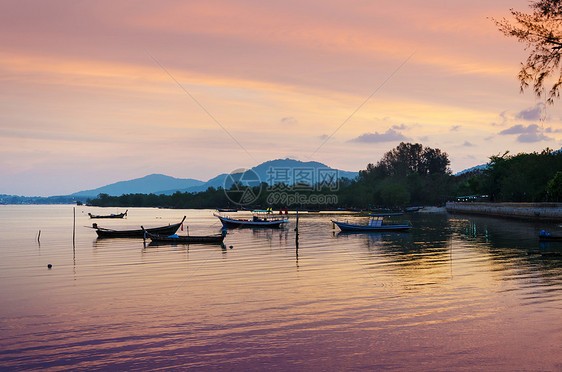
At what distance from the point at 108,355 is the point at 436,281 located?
19.6 m

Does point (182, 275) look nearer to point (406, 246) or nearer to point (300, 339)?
point (300, 339)

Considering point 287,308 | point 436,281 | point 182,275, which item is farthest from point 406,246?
point 287,308

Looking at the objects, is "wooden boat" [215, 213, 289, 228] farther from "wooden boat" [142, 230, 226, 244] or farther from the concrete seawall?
the concrete seawall

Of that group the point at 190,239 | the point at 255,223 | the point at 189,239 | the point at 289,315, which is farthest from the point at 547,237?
the point at 255,223

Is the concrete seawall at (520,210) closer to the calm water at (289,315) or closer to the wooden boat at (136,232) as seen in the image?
the calm water at (289,315)

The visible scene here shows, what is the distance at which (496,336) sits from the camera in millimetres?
16844

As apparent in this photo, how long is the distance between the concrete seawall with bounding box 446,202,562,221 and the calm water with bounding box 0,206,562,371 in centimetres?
5143

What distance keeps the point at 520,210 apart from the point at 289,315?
93.8m

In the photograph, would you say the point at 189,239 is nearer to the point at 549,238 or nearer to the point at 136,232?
the point at 136,232

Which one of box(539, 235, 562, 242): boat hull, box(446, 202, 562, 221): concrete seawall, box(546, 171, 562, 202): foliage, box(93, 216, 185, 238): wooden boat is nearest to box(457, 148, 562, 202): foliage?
box(546, 171, 562, 202): foliage

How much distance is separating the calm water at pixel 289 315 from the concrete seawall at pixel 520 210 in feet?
169

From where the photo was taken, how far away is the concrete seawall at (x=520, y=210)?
83.9 metres

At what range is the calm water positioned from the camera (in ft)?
49.3

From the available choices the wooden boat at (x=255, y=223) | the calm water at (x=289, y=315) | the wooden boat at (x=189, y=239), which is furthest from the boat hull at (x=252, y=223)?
the calm water at (x=289, y=315)
